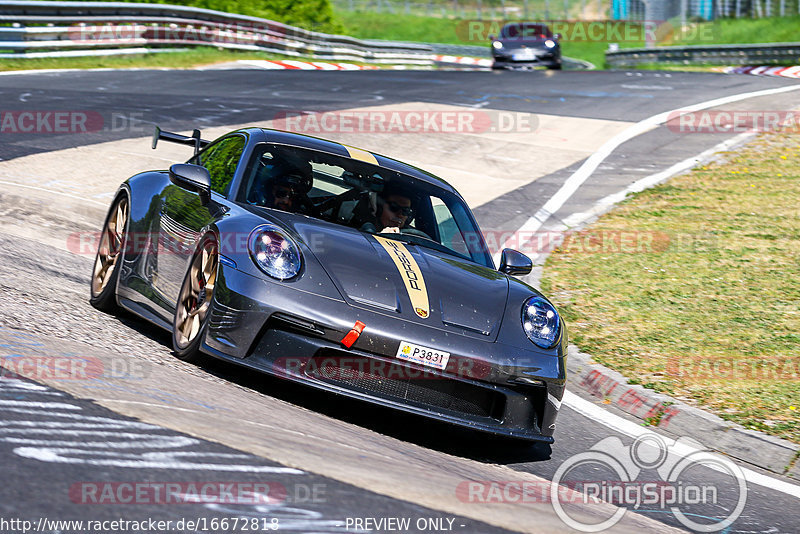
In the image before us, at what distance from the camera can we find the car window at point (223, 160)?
20.5 ft

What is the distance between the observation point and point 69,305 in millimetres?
6441

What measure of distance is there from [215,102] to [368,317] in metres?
12.9

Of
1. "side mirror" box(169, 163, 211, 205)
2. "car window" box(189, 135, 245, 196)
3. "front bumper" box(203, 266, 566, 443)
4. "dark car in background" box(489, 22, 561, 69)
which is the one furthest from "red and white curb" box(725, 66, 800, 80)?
"front bumper" box(203, 266, 566, 443)

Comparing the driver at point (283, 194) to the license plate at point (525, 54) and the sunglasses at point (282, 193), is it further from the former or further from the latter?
the license plate at point (525, 54)

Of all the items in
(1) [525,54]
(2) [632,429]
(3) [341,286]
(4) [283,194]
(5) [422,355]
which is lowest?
(2) [632,429]

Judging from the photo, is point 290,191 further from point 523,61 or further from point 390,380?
point 523,61

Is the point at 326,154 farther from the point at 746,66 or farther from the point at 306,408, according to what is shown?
the point at 746,66

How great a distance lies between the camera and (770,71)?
94.9ft

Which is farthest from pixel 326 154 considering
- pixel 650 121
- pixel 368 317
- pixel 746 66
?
pixel 746 66

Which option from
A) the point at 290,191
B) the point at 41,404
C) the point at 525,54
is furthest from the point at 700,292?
the point at 525,54

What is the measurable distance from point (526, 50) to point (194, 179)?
2594 cm

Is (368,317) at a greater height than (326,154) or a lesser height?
lesser

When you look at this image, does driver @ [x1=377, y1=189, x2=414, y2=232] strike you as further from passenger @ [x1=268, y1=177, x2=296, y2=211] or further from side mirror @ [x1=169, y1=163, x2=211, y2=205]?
side mirror @ [x1=169, y1=163, x2=211, y2=205]

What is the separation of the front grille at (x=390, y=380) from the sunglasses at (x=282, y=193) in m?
1.45
